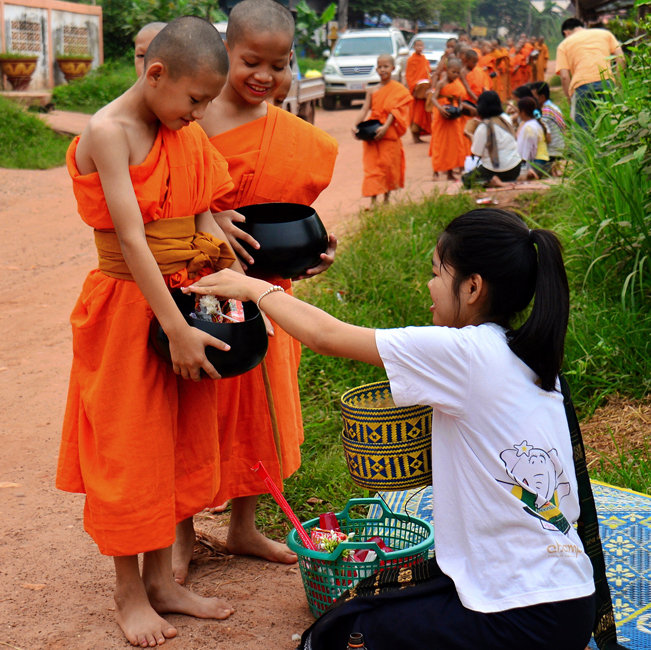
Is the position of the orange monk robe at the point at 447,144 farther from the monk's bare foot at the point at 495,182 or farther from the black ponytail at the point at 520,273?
the black ponytail at the point at 520,273

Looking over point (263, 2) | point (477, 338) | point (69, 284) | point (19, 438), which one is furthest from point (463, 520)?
point (69, 284)

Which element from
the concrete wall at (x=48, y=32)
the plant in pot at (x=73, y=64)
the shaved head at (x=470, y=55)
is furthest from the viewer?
the plant in pot at (x=73, y=64)

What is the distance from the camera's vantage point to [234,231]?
2.84 m

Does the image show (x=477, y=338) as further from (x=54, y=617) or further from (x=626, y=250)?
(x=626, y=250)

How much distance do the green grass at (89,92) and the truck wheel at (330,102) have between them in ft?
16.3

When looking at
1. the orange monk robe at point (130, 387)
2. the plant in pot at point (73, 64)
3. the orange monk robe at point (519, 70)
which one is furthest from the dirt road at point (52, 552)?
the orange monk robe at point (519, 70)

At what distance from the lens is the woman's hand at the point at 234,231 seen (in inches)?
112

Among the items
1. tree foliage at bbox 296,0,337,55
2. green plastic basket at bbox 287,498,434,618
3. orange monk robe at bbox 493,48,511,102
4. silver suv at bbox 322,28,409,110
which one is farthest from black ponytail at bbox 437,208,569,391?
tree foliage at bbox 296,0,337,55

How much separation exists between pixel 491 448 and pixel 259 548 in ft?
4.56

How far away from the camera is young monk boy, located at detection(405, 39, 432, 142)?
16312 mm

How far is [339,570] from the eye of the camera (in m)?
2.65

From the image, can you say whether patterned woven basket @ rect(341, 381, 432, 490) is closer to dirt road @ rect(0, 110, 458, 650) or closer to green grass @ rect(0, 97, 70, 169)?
dirt road @ rect(0, 110, 458, 650)

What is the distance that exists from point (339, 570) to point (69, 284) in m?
5.00

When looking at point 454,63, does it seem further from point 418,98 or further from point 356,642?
point 356,642
